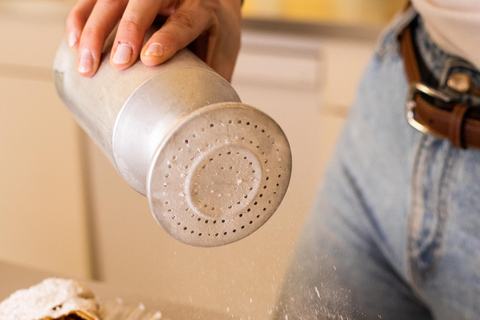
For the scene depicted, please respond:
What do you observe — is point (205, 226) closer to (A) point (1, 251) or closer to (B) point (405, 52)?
(B) point (405, 52)

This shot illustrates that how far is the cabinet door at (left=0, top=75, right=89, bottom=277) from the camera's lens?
5.21ft

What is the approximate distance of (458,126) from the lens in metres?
0.57

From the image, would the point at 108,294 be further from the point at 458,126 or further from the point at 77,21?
the point at 458,126

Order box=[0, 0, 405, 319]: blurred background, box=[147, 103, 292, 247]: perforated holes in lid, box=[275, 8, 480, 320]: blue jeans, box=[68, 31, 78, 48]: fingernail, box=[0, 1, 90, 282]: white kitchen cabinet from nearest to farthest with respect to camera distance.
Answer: box=[147, 103, 292, 247]: perforated holes in lid < box=[68, 31, 78, 48]: fingernail < box=[275, 8, 480, 320]: blue jeans < box=[0, 0, 405, 319]: blurred background < box=[0, 1, 90, 282]: white kitchen cabinet

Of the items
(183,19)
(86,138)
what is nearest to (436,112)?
(183,19)

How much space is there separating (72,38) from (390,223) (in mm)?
411

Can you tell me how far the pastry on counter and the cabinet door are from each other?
1110 mm

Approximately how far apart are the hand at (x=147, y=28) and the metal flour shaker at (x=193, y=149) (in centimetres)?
1

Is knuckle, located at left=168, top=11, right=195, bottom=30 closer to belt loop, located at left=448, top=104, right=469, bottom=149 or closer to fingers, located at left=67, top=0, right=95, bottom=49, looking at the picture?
fingers, located at left=67, top=0, right=95, bottom=49

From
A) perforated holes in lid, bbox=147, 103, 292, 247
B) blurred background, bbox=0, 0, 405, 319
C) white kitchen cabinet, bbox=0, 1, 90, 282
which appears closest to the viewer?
perforated holes in lid, bbox=147, 103, 292, 247

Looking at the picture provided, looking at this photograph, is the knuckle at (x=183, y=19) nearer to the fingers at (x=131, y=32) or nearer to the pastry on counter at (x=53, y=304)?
the fingers at (x=131, y=32)

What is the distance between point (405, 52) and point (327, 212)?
0.23 m

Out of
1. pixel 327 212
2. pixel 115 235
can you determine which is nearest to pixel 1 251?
pixel 115 235

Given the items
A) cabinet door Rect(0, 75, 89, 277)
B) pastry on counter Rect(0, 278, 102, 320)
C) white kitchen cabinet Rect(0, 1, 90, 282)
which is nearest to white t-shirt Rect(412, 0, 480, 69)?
pastry on counter Rect(0, 278, 102, 320)
